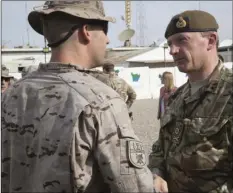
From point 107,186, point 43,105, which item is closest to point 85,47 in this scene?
point 43,105

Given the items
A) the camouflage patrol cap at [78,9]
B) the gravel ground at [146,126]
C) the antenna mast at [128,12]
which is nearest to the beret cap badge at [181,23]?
the camouflage patrol cap at [78,9]

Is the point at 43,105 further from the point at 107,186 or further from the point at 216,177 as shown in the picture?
the point at 216,177

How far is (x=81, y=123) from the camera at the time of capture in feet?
5.38

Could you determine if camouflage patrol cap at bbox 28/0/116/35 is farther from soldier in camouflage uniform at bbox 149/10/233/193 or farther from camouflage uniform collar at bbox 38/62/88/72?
soldier in camouflage uniform at bbox 149/10/233/193

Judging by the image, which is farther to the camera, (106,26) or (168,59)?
(168,59)

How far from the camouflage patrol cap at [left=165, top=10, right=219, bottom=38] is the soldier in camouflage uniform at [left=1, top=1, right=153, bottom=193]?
0.90 meters

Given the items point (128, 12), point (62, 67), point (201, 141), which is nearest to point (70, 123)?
point (62, 67)

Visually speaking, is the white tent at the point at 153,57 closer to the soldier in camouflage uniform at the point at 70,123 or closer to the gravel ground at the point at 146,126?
the gravel ground at the point at 146,126

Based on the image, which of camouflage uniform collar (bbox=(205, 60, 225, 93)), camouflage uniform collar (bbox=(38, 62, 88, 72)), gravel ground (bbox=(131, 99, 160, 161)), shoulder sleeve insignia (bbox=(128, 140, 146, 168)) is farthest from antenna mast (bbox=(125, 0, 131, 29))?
shoulder sleeve insignia (bbox=(128, 140, 146, 168))

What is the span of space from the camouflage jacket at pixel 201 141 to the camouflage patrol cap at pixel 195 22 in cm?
28

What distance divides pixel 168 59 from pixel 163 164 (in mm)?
31019

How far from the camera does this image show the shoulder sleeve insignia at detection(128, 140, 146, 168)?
1.67m

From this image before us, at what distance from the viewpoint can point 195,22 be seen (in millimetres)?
2607

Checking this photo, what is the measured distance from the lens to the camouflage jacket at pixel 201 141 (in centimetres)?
237
